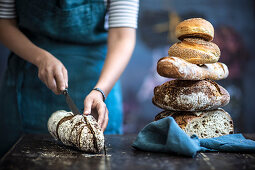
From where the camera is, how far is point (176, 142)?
97 cm

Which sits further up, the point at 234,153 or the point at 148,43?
the point at 148,43

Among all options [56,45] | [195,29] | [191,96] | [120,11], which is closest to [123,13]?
[120,11]

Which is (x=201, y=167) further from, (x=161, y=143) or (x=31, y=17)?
(x=31, y=17)

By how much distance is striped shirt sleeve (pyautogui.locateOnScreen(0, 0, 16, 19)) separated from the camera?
161 cm

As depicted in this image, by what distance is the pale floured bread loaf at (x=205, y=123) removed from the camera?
1.16 m

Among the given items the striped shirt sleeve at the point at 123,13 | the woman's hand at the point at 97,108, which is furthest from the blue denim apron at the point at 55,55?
the woman's hand at the point at 97,108

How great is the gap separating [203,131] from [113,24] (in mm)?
738

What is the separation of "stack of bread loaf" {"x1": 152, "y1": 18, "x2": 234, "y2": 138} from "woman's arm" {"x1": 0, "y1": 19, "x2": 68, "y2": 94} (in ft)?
Result: 1.40

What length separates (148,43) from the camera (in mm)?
3314

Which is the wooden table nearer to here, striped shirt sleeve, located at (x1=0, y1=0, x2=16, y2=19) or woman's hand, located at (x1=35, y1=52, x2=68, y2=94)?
woman's hand, located at (x1=35, y1=52, x2=68, y2=94)

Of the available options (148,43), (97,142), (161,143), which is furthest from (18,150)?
(148,43)

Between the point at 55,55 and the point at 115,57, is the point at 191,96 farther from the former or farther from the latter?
the point at 55,55

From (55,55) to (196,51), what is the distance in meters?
0.83

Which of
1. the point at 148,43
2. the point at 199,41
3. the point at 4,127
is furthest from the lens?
the point at 148,43
